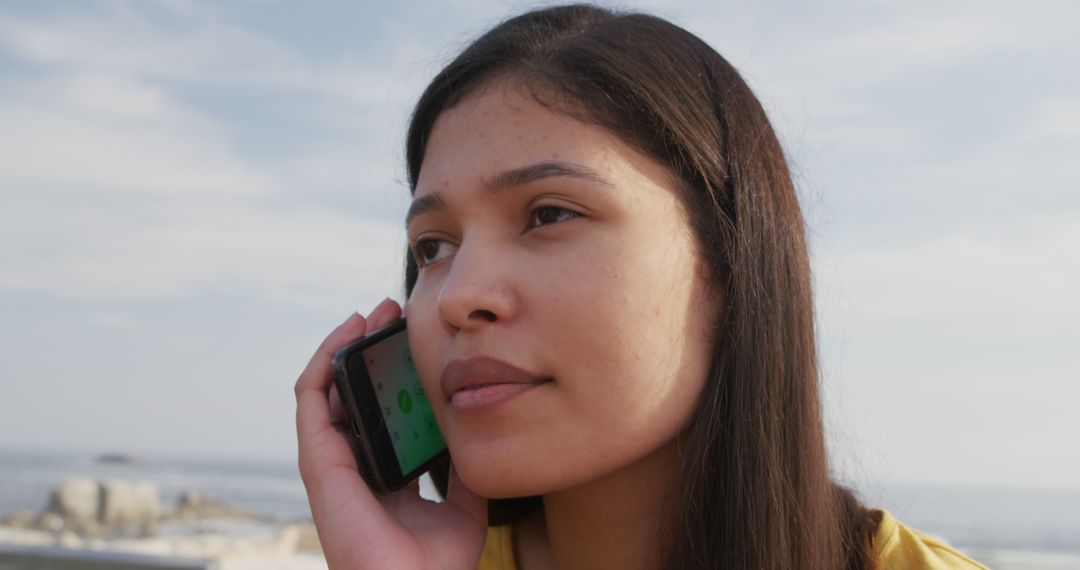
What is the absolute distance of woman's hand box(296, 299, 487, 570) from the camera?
1.92m

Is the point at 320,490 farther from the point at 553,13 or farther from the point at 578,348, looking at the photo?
the point at 553,13

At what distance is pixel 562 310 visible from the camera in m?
1.69

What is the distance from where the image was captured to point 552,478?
1.73 metres

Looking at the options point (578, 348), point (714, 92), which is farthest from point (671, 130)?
point (578, 348)

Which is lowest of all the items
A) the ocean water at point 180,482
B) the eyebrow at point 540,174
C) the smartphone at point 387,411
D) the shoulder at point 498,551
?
Answer: the shoulder at point 498,551

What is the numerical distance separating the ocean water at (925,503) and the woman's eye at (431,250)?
3.84 feet

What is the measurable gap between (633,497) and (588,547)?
19 centimetres

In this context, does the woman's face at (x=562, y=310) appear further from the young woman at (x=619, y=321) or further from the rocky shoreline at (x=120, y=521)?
the rocky shoreline at (x=120, y=521)

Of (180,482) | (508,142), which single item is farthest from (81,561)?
(180,482)

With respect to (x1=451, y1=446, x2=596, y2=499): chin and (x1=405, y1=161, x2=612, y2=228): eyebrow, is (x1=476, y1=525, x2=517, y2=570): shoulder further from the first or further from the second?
(x1=405, y1=161, x2=612, y2=228): eyebrow

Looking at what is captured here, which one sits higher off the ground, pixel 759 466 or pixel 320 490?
pixel 320 490

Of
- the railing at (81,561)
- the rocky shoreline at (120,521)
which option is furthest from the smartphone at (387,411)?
the rocky shoreline at (120,521)

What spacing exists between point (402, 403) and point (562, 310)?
747 millimetres

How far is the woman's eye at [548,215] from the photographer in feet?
5.85
